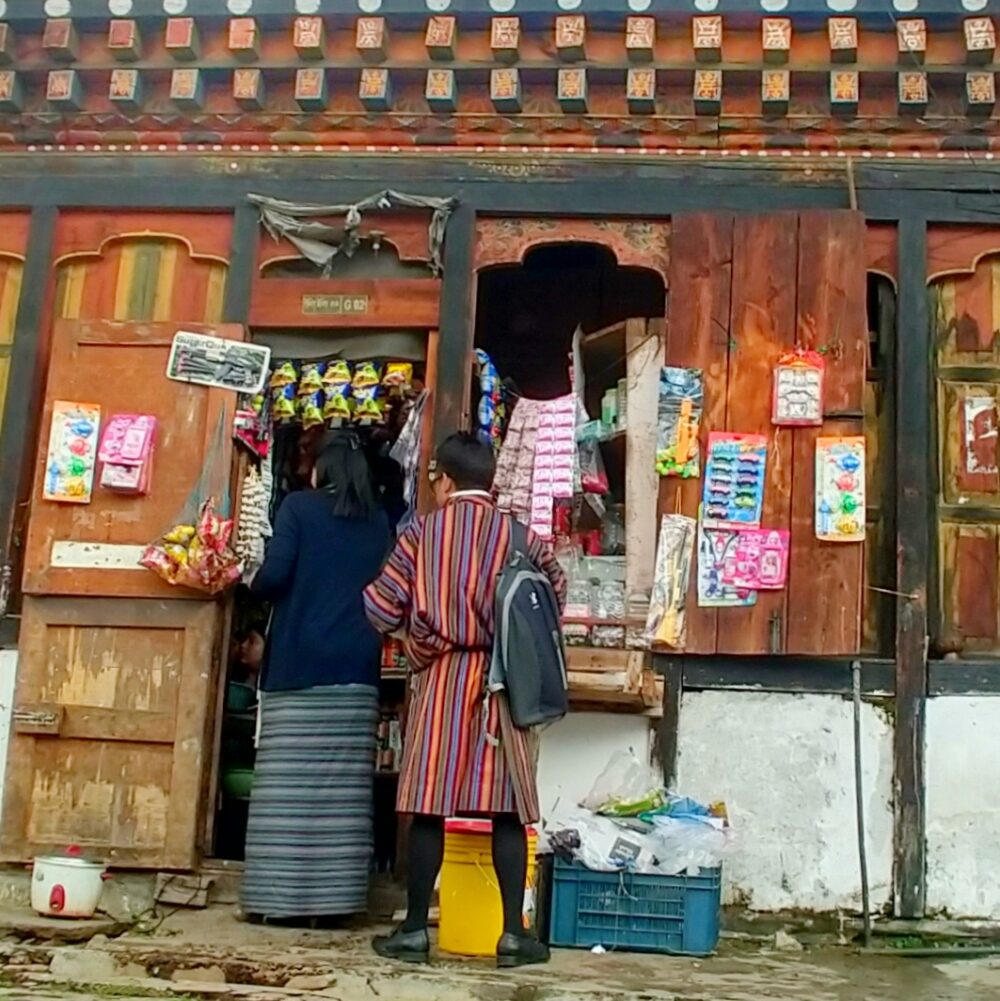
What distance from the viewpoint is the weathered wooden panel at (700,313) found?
6516mm

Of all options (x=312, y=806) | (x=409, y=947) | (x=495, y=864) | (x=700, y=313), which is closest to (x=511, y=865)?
(x=495, y=864)

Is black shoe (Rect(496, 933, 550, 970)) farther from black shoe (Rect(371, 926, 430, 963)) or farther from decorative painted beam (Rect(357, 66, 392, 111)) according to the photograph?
decorative painted beam (Rect(357, 66, 392, 111))

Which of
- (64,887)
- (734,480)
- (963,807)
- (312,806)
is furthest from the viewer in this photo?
(734,480)

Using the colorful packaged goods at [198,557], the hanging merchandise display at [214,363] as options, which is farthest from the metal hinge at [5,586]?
the hanging merchandise display at [214,363]

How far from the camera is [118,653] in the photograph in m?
6.47

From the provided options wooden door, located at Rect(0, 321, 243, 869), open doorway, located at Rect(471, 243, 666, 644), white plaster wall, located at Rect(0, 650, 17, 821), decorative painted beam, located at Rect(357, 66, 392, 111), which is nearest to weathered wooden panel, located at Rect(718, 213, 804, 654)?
open doorway, located at Rect(471, 243, 666, 644)

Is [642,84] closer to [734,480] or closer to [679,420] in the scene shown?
[679,420]

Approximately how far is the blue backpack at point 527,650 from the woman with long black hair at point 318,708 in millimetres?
1017

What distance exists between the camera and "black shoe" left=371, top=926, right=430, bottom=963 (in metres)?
5.14

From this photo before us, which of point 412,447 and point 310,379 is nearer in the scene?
point 412,447

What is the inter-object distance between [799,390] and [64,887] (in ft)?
12.1

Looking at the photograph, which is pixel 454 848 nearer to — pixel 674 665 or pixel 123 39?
pixel 674 665

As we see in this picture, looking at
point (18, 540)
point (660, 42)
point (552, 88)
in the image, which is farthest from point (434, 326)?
point (18, 540)

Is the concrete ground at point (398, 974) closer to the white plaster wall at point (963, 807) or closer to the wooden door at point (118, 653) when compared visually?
the white plaster wall at point (963, 807)
